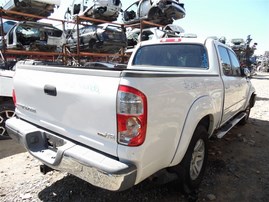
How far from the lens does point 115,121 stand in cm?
194

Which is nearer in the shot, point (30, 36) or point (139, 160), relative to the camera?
point (139, 160)

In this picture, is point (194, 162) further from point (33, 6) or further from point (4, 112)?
point (33, 6)

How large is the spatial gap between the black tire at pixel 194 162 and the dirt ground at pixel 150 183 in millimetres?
136

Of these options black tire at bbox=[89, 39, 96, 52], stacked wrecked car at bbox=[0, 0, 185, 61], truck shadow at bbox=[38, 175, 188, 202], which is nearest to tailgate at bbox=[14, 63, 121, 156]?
truck shadow at bbox=[38, 175, 188, 202]

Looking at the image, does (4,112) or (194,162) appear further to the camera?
(4,112)

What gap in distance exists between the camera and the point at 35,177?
3299 millimetres

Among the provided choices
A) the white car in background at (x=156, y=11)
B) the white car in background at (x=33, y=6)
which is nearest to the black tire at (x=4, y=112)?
the white car in background at (x=33, y=6)

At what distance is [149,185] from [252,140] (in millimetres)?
3006

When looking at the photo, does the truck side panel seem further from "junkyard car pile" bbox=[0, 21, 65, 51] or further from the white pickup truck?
"junkyard car pile" bbox=[0, 21, 65, 51]

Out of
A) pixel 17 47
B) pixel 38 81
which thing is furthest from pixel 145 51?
pixel 17 47

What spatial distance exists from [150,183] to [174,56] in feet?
6.37

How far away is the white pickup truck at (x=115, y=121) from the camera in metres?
1.92

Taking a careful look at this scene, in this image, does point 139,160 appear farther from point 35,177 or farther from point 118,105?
point 35,177

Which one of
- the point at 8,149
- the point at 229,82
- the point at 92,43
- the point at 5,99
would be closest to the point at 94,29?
the point at 92,43
